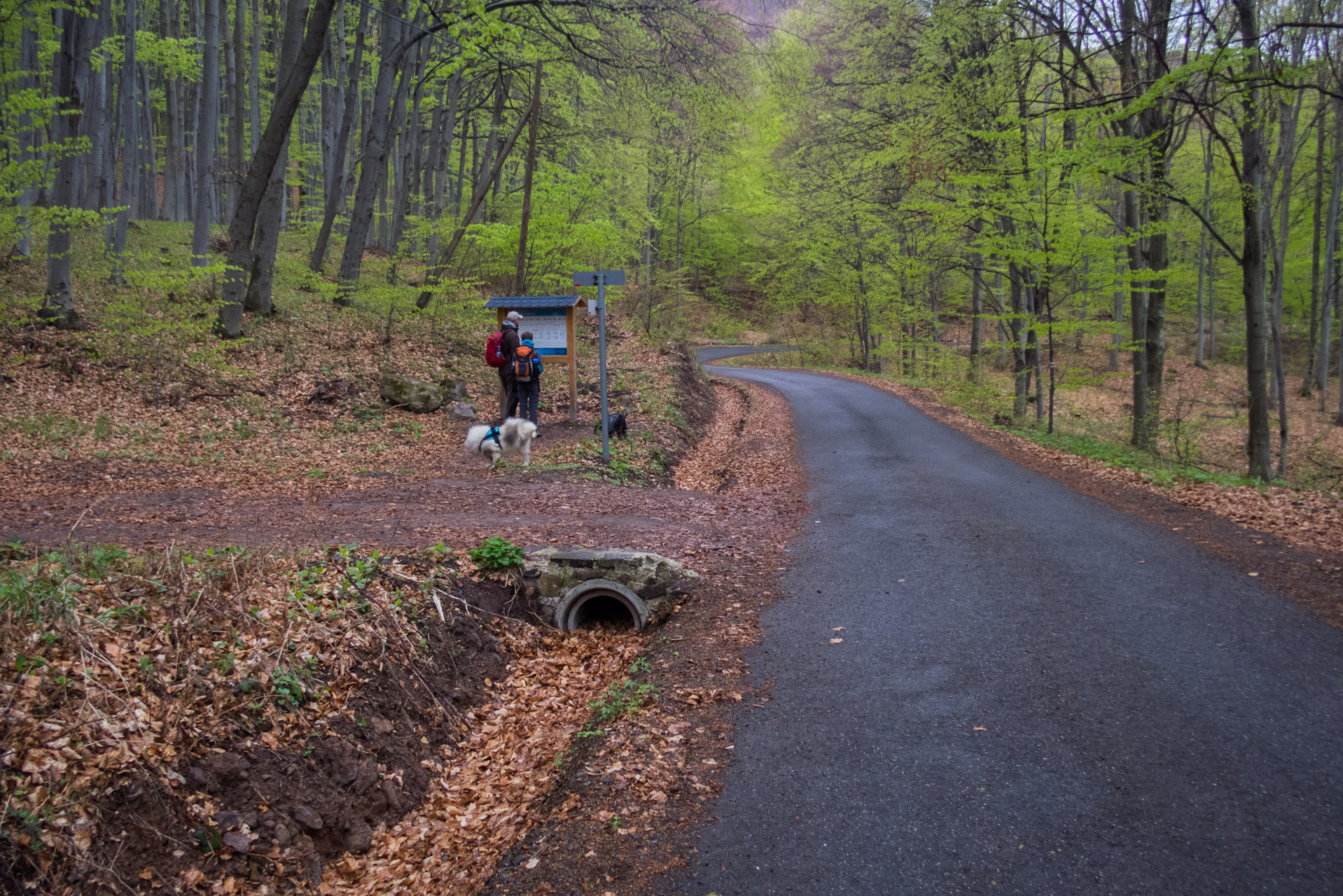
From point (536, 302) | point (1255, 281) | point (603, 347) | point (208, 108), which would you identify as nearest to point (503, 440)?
point (603, 347)

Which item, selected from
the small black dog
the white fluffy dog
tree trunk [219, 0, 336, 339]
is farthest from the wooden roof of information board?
tree trunk [219, 0, 336, 339]

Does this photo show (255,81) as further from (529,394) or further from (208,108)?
(529,394)

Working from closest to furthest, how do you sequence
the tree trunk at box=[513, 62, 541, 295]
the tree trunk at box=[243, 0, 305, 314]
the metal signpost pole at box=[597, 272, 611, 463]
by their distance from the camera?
the metal signpost pole at box=[597, 272, 611, 463]
the tree trunk at box=[243, 0, 305, 314]
the tree trunk at box=[513, 62, 541, 295]

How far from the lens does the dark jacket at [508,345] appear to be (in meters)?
12.1

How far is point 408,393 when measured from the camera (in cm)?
1490

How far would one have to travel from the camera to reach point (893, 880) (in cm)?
320

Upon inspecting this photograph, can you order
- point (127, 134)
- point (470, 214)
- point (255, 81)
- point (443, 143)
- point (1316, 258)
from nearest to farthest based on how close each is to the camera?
point (470, 214)
point (443, 143)
point (1316, 258)
point (255, 81)
point (127, 134)

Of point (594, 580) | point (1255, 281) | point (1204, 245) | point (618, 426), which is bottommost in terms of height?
point (594, 580)

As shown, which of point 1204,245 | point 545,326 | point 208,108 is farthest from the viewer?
point 1204,245

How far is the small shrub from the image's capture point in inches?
253

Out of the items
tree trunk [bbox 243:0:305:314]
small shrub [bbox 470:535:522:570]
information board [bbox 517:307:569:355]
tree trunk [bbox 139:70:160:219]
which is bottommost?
small shrub [bbox 470:535:522:570]

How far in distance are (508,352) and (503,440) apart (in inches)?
75.0

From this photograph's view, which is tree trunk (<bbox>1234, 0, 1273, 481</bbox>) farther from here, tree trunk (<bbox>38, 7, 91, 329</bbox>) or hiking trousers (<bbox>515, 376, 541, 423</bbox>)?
tree trunk (<bbox>38, 7, 91, 329</bbox>)

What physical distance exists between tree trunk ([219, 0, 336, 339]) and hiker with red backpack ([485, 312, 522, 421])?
476 centimetres
